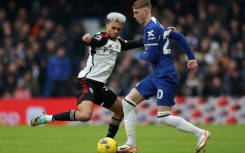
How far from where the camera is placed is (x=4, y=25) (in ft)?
80.1

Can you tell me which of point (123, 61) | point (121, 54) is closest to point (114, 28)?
point (123, 61)

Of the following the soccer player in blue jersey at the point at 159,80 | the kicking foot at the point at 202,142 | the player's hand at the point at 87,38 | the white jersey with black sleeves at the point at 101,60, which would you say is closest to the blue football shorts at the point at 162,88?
the soccer player in blue jersey at the point at 159,80

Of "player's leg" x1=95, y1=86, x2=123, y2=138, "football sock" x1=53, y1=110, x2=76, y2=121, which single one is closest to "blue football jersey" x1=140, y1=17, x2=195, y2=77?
"player's leg" x1=95, y1=86, x2=123, y2=138

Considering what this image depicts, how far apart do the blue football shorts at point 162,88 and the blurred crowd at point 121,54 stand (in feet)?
33.1

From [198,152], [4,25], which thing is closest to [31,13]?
[4,25]

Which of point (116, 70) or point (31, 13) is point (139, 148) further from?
point (31, 13)

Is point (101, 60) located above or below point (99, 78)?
above

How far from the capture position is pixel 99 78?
11.5 meters

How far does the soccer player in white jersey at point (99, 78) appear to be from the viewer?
11.1 metres

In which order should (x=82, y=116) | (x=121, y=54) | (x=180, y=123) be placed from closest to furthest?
(x=180, y=123) → (x=82, y=116) → (x=121, y=54)

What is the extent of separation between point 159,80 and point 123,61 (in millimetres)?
11575

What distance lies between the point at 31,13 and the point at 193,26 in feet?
21.4

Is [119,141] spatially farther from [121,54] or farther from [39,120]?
[121,54]

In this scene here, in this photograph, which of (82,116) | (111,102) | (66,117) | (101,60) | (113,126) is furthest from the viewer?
(113,126)
